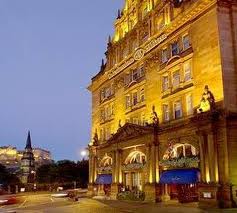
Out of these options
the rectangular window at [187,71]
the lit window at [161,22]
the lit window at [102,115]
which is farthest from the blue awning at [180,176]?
the lit window at [102,115]

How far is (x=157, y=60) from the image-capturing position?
41.9 m

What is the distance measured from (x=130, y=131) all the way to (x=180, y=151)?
8261mm

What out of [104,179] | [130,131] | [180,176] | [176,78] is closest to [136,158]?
[130,131]

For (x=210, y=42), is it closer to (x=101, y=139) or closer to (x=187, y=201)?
(x=187, y=201)

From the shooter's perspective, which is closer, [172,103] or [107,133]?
[172,103]

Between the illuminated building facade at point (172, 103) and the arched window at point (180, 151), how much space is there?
105 mm

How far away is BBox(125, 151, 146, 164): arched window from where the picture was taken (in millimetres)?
42719

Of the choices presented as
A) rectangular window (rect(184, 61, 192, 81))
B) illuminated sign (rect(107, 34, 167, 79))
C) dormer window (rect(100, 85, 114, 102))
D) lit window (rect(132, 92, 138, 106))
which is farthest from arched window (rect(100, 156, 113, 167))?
rectangular window (rect(184, 61, 192, 81))

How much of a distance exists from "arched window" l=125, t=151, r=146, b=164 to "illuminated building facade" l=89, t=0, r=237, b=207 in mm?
120

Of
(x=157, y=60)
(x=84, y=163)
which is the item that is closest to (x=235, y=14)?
(x=157, y=60)

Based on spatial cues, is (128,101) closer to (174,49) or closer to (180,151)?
(174,49)

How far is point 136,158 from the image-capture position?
44.3 m

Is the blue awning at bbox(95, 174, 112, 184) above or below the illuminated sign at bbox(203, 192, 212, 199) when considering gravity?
above

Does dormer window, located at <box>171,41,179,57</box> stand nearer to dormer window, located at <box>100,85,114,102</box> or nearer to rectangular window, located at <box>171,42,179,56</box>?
rectangular window, located at <box>171,42,179,56</box>
